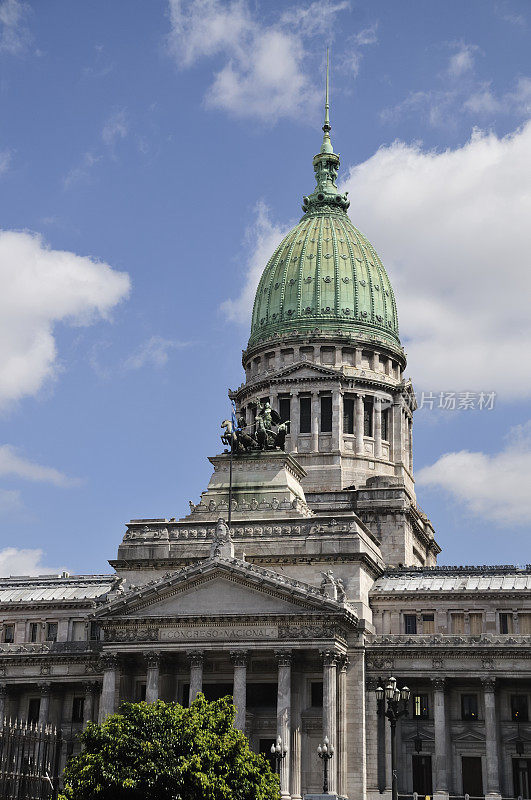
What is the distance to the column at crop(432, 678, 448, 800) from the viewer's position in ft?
299

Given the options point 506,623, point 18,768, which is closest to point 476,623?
point 506,623

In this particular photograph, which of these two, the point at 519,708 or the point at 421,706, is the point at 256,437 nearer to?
the point at 421,706

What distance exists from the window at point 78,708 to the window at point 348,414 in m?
43.0

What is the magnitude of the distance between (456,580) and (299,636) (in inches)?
759

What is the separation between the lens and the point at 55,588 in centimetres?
11519

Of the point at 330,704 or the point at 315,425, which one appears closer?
the point at 330,704

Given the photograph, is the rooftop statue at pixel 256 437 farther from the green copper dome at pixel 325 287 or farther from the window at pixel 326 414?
the green copper dome at pixel 325 287

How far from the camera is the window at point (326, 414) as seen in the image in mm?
132125

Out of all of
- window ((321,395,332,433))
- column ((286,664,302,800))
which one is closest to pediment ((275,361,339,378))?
window ((321,395,332,433))

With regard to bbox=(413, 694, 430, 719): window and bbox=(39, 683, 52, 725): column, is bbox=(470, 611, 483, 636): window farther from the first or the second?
bbox=(39, 683, 52, 725): column

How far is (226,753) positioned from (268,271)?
84.3 meters

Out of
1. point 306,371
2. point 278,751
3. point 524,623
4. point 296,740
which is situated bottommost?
point 278,751

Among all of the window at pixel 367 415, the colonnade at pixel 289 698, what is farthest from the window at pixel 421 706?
the window at pixel 367 415

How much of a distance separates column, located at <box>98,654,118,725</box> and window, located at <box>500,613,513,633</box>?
104ft
